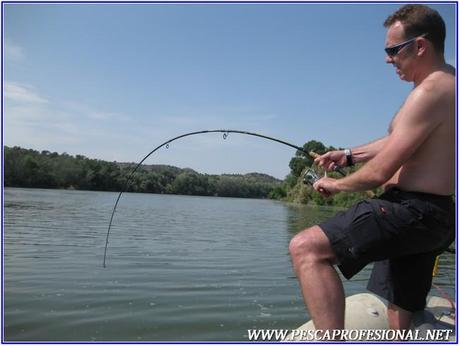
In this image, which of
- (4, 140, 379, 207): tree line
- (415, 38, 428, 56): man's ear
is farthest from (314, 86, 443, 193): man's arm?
(4, 140, 379, 207): tree line

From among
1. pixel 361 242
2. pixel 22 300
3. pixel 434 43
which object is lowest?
pixel 22 300

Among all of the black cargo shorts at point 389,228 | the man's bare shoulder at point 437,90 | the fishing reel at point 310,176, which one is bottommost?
the black cargo shorts at point 389,228

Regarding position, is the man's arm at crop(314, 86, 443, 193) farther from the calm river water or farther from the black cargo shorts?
the calm river water

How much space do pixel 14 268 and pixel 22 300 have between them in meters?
2.98

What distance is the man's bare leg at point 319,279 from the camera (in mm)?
3295

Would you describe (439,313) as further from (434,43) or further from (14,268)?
(14,268)

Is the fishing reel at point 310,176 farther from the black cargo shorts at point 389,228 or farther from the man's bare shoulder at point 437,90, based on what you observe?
the man's bare shoulder at point 437,90

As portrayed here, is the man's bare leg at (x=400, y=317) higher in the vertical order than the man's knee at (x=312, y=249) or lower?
lower

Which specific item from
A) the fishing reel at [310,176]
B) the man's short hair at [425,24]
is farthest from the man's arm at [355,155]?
the man's short hair at [425,24]

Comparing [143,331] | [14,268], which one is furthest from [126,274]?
[143,331]

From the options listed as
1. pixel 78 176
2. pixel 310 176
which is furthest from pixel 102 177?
pixel 310 176

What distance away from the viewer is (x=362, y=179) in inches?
136

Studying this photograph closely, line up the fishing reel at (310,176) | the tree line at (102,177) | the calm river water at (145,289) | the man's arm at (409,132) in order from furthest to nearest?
the tree line at (102,177) < the calm river water at (145,289) < the fishing reel at (310,176) < the man's arm at (409,132)

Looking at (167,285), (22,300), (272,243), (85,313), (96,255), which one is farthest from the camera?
(272,243)
